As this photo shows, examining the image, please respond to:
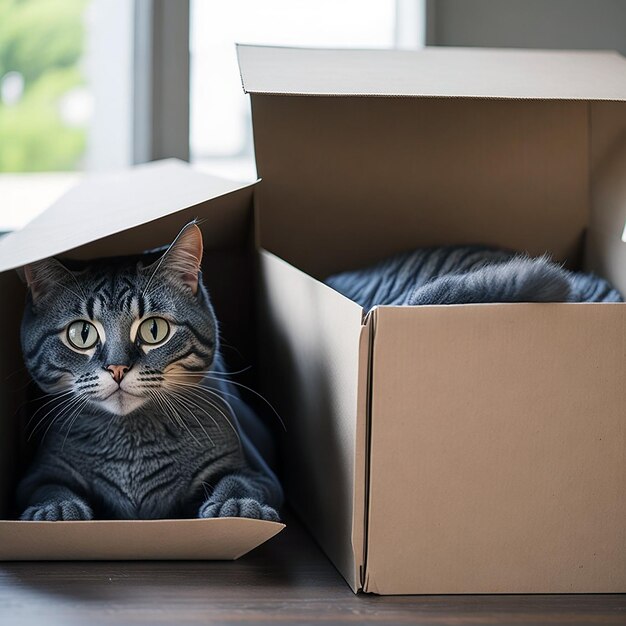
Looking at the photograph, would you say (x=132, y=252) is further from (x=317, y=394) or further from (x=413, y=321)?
(x=413, y=321)

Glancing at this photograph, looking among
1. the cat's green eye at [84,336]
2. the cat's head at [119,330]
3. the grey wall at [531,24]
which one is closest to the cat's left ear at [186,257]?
the cat's head at [119,330]

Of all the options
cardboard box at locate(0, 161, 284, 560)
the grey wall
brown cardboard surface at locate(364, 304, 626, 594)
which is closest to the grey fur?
brown cardboard surface at locate(364, 304, 626, 594)

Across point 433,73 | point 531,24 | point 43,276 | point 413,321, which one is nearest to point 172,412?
point 43,276

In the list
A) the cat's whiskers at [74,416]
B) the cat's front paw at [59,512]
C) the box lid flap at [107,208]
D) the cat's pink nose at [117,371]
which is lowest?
the cat's front paw at [59,512]

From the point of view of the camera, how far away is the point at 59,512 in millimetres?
862

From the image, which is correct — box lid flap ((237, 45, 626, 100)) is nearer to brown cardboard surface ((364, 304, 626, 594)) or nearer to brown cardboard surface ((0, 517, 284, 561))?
brown cardboard surface ((364, 304, 626, 594))

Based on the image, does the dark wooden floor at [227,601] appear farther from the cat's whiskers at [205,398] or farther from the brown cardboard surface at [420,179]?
the brown cardboard surface at [420,179]

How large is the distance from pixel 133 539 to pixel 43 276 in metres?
0.32

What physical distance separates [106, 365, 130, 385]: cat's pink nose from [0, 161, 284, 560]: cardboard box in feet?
0.45

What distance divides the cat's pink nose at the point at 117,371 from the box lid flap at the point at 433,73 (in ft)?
1.12

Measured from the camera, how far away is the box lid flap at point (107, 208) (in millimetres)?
836

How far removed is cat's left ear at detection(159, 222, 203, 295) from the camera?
938 millimetres

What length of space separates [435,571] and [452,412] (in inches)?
6.3

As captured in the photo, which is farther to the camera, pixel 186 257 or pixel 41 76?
pixel 41 76
